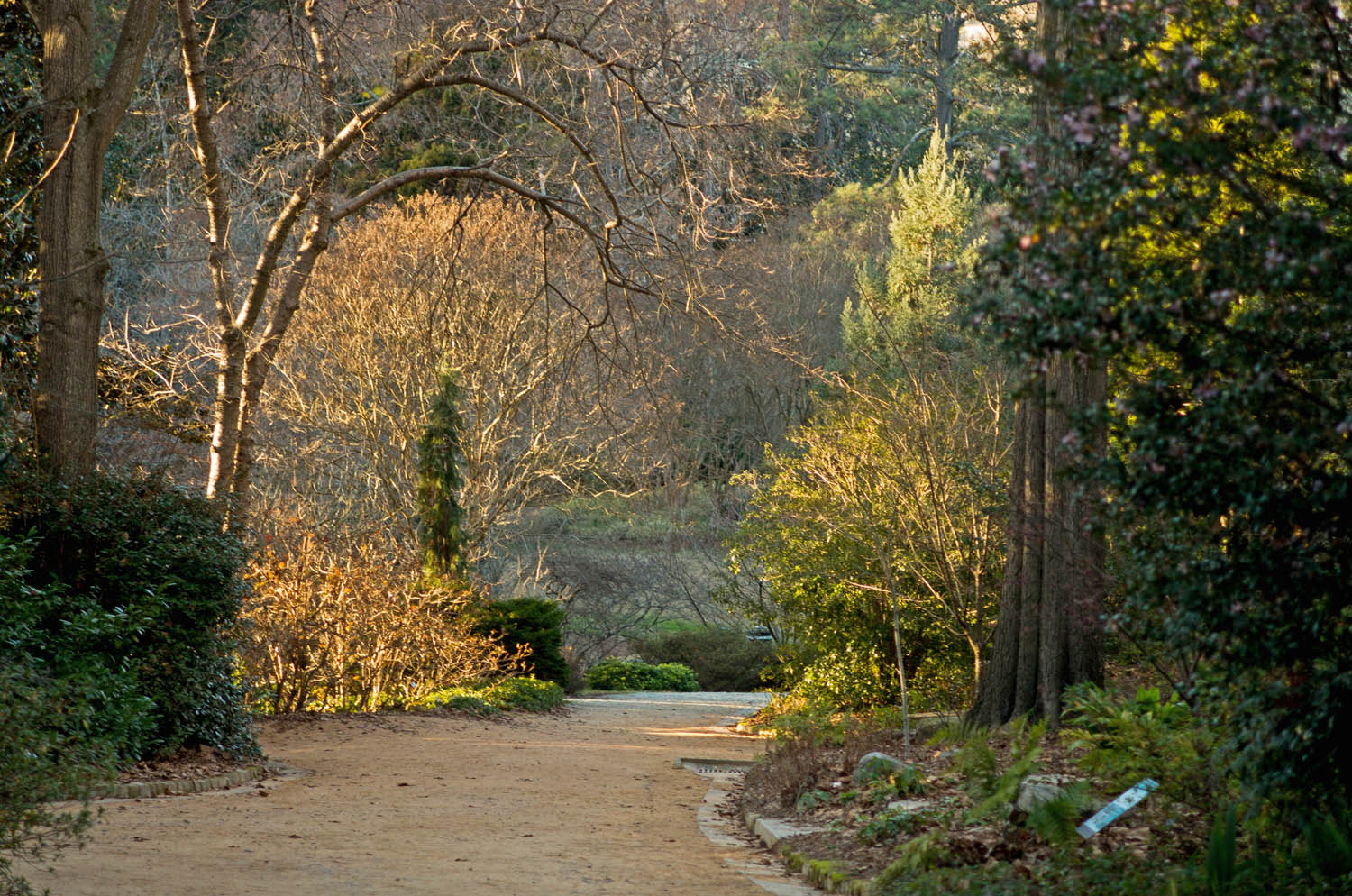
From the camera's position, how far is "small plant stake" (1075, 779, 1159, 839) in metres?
5.59

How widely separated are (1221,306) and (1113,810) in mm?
2539

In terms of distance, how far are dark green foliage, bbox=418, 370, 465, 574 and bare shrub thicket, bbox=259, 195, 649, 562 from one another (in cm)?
74

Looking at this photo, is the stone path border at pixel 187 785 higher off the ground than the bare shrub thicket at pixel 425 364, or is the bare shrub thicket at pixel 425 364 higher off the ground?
Result: the bare shrub thicket at pixel 425 364

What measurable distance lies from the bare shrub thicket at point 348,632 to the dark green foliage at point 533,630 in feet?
6.64

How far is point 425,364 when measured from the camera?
20.0 m

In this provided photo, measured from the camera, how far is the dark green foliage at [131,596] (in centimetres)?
891

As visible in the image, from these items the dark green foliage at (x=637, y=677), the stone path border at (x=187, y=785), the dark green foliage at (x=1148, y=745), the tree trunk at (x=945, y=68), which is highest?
the tree trunk at (x=945, y=68)

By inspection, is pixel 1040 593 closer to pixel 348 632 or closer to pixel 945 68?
pixel 348 632

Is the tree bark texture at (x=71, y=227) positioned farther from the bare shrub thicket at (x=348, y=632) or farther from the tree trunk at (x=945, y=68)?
the tree trunk at (x=945, y=68)

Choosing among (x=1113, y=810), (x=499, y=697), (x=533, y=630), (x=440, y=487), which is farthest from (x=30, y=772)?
(x=533, y=630)

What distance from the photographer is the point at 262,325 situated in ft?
75.9

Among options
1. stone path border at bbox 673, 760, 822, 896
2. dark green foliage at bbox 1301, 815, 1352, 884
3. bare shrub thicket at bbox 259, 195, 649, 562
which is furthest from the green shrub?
dark green foliage at bbox 1301, 815, 1352, 884

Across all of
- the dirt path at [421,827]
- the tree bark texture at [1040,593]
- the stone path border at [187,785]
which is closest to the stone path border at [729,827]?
the dirt path at [421,827]

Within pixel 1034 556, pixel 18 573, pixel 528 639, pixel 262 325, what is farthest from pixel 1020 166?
pixel 262 325
